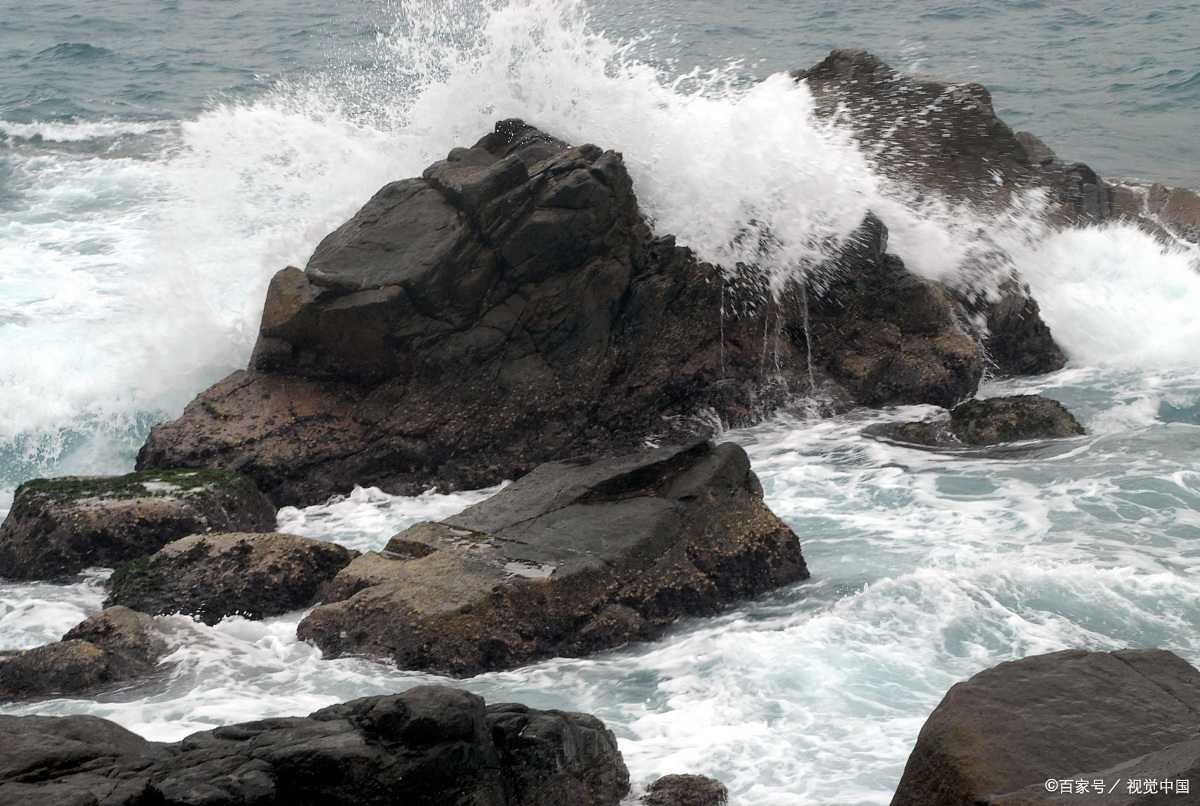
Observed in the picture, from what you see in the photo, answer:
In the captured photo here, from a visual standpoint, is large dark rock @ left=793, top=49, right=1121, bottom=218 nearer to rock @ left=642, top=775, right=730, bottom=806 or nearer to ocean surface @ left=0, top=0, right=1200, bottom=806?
ocean surface @ left=0, top=0, right=1200, bottom=806

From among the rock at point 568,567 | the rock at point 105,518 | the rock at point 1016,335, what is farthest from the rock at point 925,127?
the rock at point 105,518

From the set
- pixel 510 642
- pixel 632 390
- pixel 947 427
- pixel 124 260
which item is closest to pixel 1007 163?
pixel 947 427

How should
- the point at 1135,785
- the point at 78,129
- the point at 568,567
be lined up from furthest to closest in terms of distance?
the point at 78,129, the point at 568,567, the point at 1135,785

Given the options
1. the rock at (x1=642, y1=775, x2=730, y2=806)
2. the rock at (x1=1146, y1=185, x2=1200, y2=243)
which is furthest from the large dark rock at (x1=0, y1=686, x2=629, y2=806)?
the rock at (x1=1146, y1=185, x2=1200, y2=243)

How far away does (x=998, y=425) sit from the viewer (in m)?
8.49

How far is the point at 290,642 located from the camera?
19.5 ft

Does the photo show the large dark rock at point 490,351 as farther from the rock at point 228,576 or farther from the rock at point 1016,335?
the rock at point 228,576

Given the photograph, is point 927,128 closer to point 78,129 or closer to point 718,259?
point 718,259

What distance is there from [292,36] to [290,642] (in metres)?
19.9

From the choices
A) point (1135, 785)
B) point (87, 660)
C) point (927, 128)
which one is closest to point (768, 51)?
point (927, 128)

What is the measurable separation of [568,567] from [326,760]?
2597 millimetres

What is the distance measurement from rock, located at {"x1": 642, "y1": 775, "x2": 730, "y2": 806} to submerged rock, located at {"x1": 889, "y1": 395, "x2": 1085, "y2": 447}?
4763mm

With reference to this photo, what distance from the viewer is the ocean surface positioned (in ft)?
17.6

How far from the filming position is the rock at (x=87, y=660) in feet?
17.5
